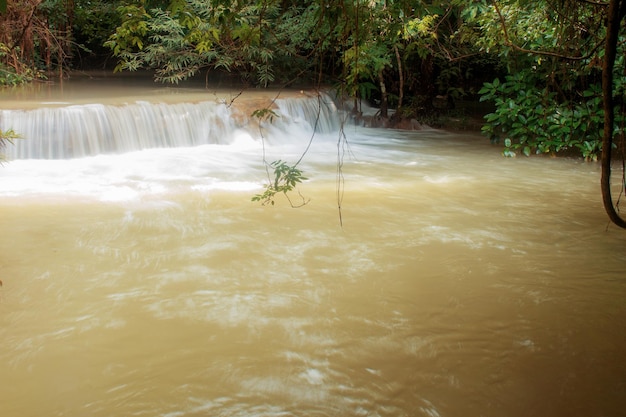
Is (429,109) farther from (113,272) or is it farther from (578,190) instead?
(113,272)

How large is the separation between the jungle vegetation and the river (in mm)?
1273

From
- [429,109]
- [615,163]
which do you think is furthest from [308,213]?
[429,109]

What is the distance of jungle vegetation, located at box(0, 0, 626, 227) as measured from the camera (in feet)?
16.1

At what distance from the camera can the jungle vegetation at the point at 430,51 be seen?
193 inches

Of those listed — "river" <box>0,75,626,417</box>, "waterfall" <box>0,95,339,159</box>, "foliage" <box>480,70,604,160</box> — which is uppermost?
"foliage" <box>480,70,604,160</box>

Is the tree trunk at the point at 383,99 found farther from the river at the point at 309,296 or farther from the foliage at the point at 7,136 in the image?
the foliage at the point at 7,136

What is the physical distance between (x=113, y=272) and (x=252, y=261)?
1.17 m

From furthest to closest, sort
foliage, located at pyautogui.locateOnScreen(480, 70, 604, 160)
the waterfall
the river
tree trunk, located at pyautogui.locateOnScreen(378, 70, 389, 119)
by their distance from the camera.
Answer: tree trunk, located at pyautogui.locateOnScreen(378, 70, 389, 119) → foliage, located at pyautogui.locateOnScreen(480, 70, 604, 160) → the waterfall → the river

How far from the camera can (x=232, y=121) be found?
37.5 feet

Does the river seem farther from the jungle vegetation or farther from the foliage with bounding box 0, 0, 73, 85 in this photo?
the foliage with bounding box 0, 0, 73, 85

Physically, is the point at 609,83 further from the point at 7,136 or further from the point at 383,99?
the point at 383,99

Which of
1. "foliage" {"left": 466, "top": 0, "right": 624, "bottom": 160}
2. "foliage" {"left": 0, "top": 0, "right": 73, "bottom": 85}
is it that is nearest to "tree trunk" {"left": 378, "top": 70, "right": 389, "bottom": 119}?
"foliage" {"left": 466, "top": 0, "right": 624, "bottom": 160}

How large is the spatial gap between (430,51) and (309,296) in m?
6.95

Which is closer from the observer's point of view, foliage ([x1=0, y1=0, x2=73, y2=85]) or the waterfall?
the waterfall
